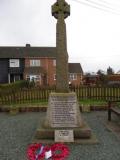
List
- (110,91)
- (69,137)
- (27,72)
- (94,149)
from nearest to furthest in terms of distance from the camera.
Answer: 1. (94,149)
2. (69,137)
3. (110,91)
4. (27,72)

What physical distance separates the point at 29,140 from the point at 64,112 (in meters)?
1.27

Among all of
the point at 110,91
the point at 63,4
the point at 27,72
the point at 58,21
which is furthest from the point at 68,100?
the point at 27,72

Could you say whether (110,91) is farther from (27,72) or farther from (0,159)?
(27,72)

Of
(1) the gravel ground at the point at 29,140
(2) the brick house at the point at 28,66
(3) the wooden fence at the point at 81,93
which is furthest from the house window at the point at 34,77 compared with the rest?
(1) the gravel ground at the point at 29,140

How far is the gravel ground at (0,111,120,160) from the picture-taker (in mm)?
6764

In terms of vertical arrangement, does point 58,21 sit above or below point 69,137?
above

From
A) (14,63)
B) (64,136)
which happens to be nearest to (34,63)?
(14,63)

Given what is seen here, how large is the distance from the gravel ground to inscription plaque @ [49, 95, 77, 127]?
0.91 meters

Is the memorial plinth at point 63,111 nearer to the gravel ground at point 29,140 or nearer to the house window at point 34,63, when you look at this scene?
the gravel ground at point 29,140

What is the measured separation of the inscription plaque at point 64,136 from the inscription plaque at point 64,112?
411mm

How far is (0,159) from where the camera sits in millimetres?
6547

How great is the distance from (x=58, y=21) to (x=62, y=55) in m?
1.03

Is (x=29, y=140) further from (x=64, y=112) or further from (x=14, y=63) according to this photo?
(x=14, y=63)

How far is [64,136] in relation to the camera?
26.3ft
